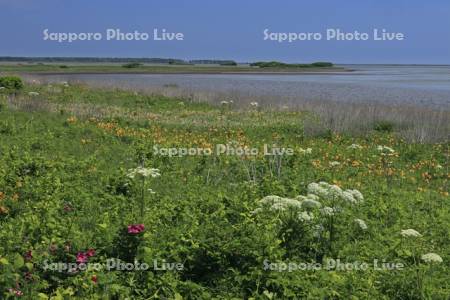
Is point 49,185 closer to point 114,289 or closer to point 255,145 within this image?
point 114,289

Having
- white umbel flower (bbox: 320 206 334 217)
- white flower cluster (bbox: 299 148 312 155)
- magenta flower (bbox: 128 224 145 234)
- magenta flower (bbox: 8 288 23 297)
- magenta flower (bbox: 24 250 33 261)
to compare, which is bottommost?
magenta flower (bbox: 8 288 23 297)

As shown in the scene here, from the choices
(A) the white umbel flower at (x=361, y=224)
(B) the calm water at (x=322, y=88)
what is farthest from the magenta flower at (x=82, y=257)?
(B) the calm water at (x=322, y=88)

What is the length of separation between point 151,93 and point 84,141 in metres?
19.2

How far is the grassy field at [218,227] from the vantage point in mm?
5441

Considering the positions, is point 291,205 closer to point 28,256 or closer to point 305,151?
point 28,256

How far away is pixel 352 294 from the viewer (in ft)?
18.0

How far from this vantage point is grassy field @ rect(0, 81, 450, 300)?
5441 millimetres

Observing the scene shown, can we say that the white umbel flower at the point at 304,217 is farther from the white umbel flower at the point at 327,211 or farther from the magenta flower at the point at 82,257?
the magenta flower at the point at 82,257

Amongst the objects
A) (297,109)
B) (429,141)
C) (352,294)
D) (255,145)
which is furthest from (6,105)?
(352,294)

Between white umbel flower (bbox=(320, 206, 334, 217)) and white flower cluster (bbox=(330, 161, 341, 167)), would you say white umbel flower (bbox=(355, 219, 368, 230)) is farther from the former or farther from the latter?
white flower cluster (bbox=(330, 161, 341, 167))

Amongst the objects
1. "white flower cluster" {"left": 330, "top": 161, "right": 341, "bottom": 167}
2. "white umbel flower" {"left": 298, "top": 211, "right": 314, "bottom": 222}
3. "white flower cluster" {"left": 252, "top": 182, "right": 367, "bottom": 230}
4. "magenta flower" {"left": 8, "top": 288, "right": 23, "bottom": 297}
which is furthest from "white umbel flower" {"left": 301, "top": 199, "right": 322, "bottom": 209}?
"white flower cluster" {"left": 330, "top": 161, "right": 341, "bottom": 167}

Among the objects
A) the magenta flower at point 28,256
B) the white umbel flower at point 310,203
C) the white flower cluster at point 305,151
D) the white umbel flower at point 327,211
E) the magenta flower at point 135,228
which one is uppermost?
the white umbel flower at point 310,203

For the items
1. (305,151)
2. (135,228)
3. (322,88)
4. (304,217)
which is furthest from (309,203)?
(322,88)

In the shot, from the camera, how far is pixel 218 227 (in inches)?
241
